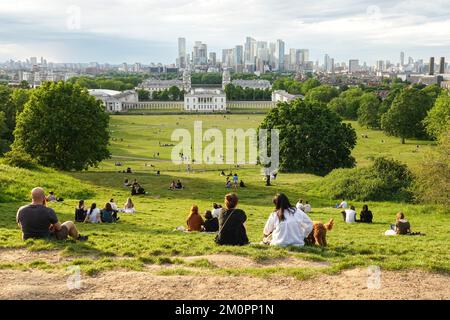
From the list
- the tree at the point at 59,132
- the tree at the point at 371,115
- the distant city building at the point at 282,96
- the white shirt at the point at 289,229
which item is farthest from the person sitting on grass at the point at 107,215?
the distant city building at the point at 282,96

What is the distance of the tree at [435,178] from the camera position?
2483 centimetres

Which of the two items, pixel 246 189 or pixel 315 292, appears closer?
pixel 315 292

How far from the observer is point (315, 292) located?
27.3 ft

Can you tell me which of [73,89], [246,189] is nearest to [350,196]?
[246,189]

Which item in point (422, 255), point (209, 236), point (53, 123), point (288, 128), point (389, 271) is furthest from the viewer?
point (288, 128)

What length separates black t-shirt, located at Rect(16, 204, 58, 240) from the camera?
1128 centimetres

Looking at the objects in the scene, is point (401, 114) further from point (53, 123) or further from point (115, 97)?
point (115, 97)

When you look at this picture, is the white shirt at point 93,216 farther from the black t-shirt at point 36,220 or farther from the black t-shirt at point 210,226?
the black t-shirt at point 36,220

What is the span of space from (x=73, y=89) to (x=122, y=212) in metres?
23.5

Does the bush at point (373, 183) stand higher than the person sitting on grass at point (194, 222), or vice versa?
the person sitting on grass at point (194, 222)

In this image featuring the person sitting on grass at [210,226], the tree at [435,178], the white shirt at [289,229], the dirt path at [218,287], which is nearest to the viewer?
the dirt path at [218,287]

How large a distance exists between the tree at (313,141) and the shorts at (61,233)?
33.4 m

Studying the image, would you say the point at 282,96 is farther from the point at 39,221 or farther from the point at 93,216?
the point at 39,221

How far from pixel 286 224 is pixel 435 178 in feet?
54.4
